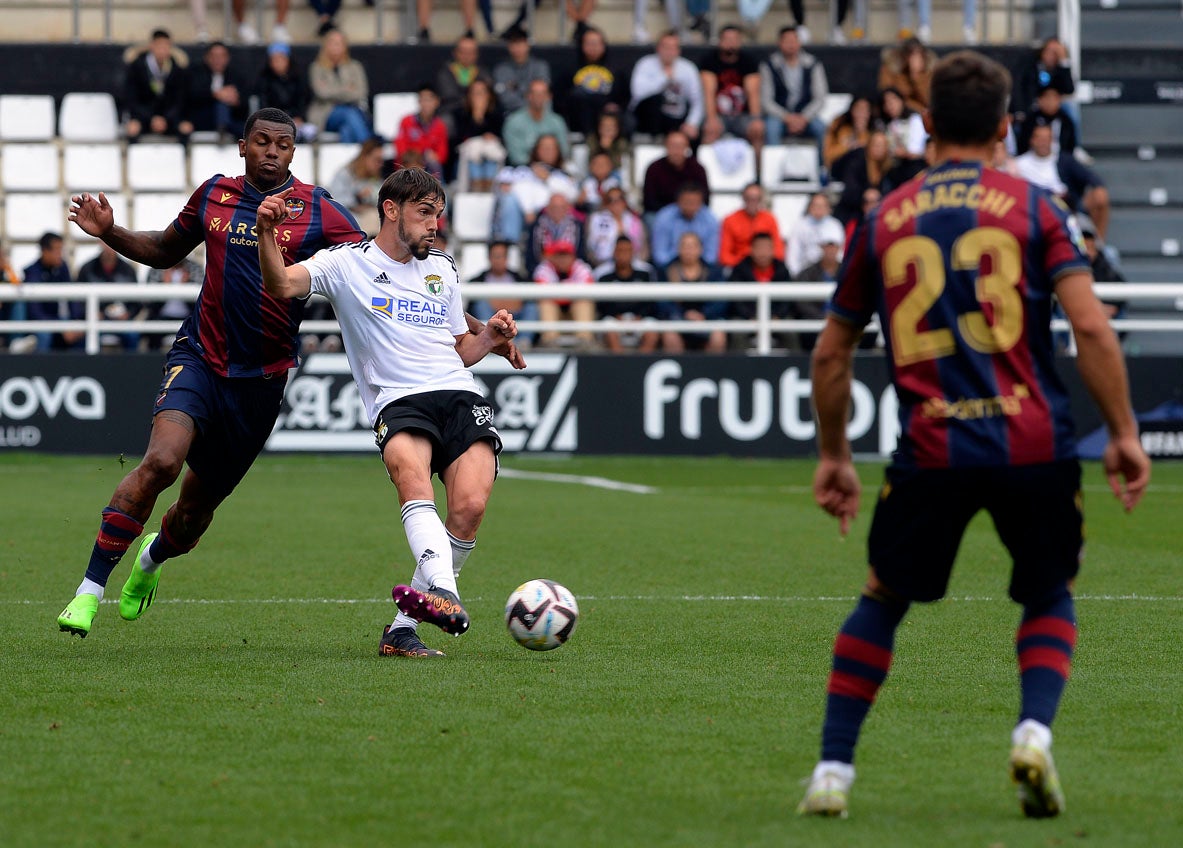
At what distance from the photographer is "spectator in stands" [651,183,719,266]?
741 inches

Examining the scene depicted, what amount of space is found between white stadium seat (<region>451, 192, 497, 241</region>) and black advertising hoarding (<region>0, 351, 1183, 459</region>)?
3577 mm

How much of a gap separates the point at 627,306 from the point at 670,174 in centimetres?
208

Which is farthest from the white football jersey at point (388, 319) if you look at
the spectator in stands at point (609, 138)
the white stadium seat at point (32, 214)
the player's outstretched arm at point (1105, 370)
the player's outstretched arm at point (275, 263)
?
the white stadium seat at point (32, 214)

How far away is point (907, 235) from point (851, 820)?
142cm

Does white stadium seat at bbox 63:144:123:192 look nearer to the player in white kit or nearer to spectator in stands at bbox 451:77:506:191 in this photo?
spectator in stands at bbox 451:77:506:191

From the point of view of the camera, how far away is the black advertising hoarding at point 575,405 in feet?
54.9

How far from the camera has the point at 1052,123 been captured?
68.5 ft

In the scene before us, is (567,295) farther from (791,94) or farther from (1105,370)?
(1105,370)

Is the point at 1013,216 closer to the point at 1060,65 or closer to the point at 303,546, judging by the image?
the point at 303,546

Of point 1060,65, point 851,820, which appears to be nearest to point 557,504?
point 851,820

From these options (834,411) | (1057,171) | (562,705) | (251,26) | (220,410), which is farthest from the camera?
(251,26)

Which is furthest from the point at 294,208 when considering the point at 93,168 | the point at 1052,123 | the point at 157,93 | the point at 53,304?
the point at 1052,123

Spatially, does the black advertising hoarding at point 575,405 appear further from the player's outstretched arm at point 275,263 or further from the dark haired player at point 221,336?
the player's outstretched arm at point 275,263

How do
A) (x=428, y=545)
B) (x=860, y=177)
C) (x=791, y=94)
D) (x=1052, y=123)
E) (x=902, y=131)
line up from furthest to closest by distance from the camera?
(x=791, y=94) → (x=1052, y=123) → (x=902, y=131) → (x=860, y=177) → (x=428, y=545)
